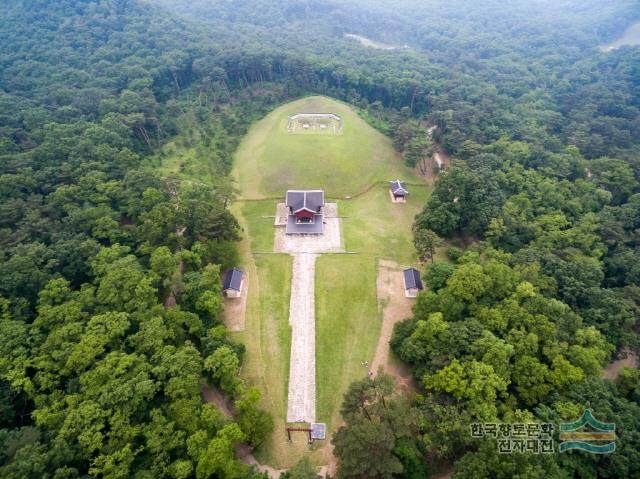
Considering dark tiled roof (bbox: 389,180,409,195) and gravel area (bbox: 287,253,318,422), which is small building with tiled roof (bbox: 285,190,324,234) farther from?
dark tiled roof (bbox: 389,180,409,195)

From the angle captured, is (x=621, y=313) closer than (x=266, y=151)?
Yes

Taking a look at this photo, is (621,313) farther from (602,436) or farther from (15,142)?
(15,142)

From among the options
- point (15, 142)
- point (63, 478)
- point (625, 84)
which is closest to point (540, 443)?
point (63, 478)

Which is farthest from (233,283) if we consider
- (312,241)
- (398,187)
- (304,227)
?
(398,187)

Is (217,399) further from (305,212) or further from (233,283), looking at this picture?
(305,212)

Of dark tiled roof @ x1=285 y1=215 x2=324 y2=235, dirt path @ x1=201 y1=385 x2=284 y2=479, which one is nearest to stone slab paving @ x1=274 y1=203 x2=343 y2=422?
dark tiled roof @ x1=285 y1=215 x2=324 y2=235
